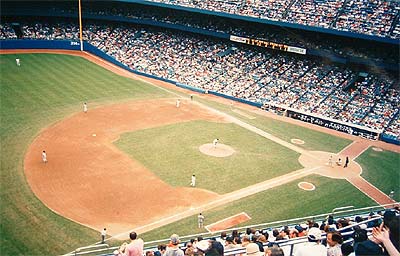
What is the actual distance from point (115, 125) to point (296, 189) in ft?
53.9

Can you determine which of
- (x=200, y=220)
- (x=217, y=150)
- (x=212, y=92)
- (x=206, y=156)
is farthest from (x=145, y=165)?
(x=212, y=92)

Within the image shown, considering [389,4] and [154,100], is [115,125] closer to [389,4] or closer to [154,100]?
[154,100]

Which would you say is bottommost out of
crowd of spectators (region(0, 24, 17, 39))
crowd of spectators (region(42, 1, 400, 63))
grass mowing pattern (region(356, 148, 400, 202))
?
grass mowing pattern (region(356, 148, 400, 202))

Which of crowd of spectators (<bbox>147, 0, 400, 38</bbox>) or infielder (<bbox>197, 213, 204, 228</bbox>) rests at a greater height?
crowd of spectators (<bbox>147, 0, 400, 38</bbox>)

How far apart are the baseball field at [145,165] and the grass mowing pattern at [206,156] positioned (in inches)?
3.3

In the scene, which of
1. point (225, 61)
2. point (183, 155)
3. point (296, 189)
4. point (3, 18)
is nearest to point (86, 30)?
point (3, 18)

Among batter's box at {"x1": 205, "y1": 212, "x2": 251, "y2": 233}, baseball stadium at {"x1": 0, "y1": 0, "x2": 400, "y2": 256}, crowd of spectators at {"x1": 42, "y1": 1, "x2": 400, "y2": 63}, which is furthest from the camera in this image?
crowd of spectators at {"x1": 42, "y1": 1, "x2": 400, "y2": 63}

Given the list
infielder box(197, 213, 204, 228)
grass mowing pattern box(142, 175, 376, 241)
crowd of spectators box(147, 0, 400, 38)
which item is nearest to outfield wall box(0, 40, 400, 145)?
crowd of spectators box(147, 0, 400, 38)

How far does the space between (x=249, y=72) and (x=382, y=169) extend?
2175 cm

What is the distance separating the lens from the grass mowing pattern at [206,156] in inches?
1041

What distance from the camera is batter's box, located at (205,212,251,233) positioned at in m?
21.1

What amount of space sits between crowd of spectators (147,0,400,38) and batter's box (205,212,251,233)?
84.3 ft

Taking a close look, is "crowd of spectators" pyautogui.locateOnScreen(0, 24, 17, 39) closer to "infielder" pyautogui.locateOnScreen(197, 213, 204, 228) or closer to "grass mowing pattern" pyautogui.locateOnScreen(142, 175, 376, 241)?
"grass mowing pattern" pyautogui.locateOnScreen(142, 175, 376, 241)

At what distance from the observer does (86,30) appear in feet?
193
